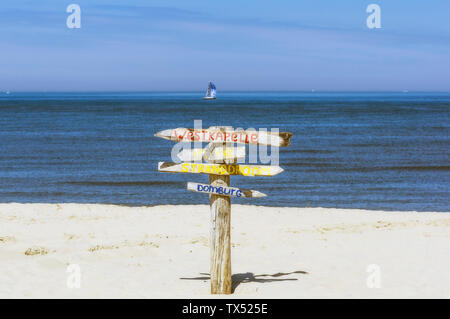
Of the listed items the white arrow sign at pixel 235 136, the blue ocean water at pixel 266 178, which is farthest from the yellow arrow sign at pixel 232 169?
the blue ocean water at pixel 266 178

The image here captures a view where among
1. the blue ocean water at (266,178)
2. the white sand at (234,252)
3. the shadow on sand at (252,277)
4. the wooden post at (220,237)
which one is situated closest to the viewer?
the wooden post at (220,237)

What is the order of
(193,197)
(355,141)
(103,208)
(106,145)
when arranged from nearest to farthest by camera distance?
(103,208) → (193,197) → (106,145) → (355,141)

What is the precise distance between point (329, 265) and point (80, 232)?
5.77m

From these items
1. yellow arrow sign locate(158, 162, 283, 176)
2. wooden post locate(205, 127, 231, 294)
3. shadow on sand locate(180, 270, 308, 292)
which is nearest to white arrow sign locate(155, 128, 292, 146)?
wooden post locate(205, 127, 231, 294)

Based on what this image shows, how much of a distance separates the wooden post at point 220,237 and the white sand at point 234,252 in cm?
26

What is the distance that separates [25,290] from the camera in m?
9.04

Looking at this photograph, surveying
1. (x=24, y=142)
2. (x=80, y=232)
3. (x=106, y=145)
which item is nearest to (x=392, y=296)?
(x=80, y=232)

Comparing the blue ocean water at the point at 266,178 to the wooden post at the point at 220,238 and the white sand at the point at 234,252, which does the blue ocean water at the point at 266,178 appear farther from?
the wooden post at the point at 220,238

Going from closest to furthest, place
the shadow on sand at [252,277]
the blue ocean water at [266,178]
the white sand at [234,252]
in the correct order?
the white sand at [234,252] → the shadow on sand at [252,277] → the blue ocean water at [266,178]

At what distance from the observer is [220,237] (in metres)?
8.73

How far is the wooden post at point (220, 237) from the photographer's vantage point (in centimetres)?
866

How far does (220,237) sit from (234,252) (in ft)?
10.8
